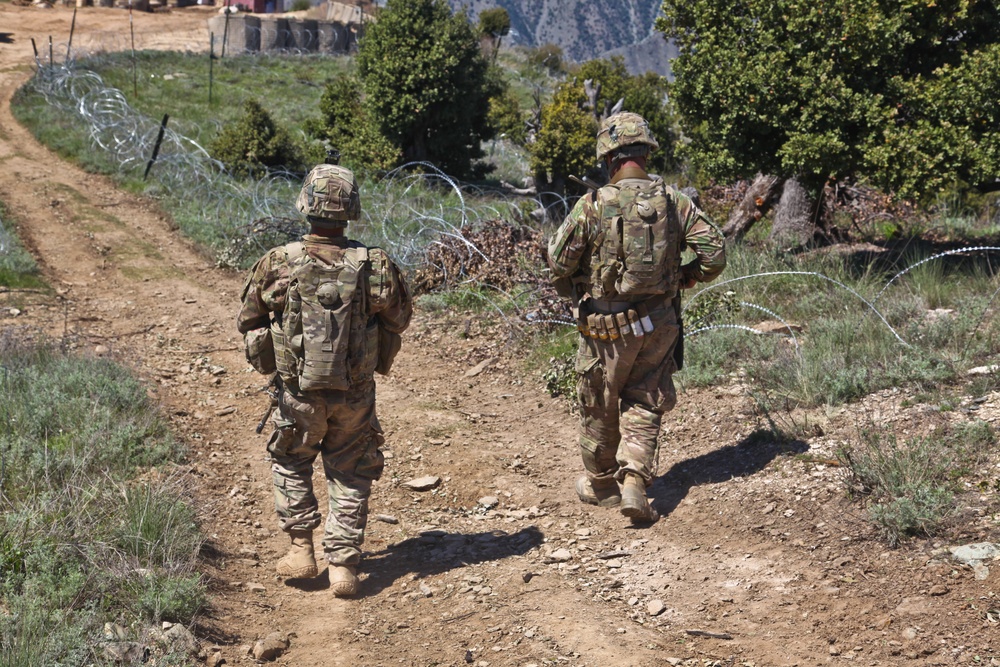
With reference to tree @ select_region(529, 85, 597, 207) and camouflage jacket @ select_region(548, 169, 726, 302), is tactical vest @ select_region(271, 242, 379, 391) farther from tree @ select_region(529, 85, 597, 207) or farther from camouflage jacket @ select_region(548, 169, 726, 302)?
tree @ select_region(529, 85, 597, 207)

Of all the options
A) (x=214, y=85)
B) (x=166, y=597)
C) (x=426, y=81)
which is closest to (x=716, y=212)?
(x=426, y=81)

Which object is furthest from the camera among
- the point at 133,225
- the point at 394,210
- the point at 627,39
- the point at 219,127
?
the point at 627,39

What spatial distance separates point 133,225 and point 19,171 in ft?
11.3

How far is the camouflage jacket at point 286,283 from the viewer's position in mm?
4410

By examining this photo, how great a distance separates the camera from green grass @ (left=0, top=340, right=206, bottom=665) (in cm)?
370

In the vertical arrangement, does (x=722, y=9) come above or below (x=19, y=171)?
above

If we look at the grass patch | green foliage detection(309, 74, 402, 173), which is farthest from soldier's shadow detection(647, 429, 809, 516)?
green foliage detection(309, 74, 402, 173)

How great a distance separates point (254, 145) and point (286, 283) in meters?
12.7

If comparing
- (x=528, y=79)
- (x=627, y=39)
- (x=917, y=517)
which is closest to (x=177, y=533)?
(x=917, y=517)

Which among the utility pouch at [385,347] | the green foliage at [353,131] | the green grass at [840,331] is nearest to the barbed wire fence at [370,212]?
the green grass at [840,331]

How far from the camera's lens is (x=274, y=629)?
14.0 feet

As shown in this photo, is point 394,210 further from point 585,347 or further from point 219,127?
point 219,127

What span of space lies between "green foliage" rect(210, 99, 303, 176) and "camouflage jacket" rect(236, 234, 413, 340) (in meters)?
12.2

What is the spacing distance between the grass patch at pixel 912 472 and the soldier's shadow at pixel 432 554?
67.8 inches
